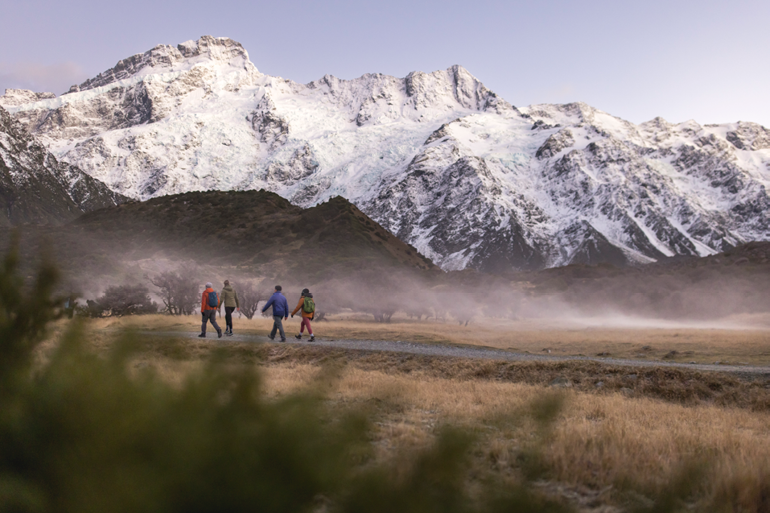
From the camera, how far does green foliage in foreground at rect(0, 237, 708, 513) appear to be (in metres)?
1.59

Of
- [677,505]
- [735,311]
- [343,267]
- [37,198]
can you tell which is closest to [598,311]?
[735,311]

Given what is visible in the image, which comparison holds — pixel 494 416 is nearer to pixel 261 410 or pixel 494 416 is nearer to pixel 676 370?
pixel 261 410

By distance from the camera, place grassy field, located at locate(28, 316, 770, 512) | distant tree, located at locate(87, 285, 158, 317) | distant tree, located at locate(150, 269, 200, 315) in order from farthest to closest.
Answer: distant tree, located at locate(150, 269, 200, 315), distant tree, located at locate(87, 285, 158, 317), grassy field, located at locate(28, 316, 770, 512)

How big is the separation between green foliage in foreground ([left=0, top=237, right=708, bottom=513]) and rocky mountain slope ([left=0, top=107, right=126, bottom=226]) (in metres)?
144

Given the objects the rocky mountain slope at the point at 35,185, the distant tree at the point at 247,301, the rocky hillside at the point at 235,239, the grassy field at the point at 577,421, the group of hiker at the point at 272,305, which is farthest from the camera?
the rocky mountain slope at the point at 35,185

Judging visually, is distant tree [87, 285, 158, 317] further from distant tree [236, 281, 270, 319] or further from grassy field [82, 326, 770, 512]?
grassy field [82, 326, 770, 512]

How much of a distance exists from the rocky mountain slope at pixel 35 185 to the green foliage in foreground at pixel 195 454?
143934mm

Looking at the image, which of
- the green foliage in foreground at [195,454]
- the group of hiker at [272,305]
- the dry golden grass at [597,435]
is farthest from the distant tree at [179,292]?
the green foliage in foreground at [195,454]

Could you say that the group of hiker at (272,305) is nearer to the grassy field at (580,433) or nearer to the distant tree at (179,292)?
the grassy field at (580,433)

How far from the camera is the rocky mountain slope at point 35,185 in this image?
13812 centimetres

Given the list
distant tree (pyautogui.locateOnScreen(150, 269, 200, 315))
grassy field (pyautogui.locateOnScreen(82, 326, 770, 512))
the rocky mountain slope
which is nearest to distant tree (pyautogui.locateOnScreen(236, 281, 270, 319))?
distant tree (pyautogui.locateOnScreen(150, 269, 200, 315))

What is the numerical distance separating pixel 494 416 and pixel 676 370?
8479 mm

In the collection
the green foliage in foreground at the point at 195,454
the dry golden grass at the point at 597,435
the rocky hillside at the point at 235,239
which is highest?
the rocky hillside at the point at 235,239

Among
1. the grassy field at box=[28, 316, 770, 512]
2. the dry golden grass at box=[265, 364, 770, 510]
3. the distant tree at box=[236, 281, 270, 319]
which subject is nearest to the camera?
the grassy field at box=[28, 316, 770, 512]
